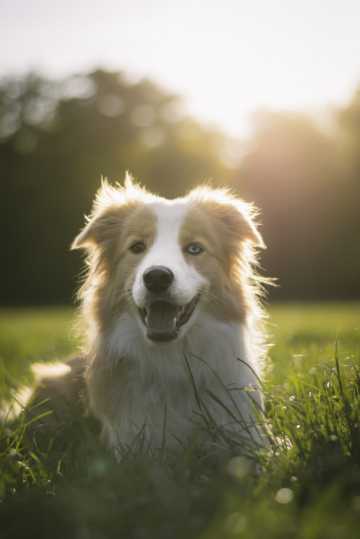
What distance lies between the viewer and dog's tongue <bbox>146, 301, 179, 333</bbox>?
3.27m

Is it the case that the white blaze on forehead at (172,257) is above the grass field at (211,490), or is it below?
above

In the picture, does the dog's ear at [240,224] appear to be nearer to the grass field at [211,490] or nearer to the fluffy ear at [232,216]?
the fluffy ear at [232,216]

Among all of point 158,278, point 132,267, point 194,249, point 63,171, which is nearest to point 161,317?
point 158,278

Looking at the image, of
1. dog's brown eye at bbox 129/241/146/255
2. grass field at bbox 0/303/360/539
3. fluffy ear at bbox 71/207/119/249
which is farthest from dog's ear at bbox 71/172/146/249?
grass field at bbox 0/303/360/539

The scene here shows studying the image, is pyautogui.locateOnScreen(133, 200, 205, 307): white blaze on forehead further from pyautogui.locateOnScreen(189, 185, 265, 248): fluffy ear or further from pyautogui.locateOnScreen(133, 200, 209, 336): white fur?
pyautogui.locateOnScreen(189, 185, 265, 248): fluffy ear

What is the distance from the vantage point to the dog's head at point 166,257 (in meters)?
3.24

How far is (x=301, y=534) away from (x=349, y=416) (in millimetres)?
928

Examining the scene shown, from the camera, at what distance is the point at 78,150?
2644cm

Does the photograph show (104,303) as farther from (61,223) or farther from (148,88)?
(148,88)

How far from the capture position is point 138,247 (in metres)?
3.66

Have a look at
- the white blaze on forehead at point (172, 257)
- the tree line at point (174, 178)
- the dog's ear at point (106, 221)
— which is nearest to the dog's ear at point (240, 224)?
the white blaze on forehead at point (172, 257)

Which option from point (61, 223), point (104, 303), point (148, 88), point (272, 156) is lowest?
point (61, 223)

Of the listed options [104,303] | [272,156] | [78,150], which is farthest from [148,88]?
[104,303]

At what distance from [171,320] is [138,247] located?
680 mm
